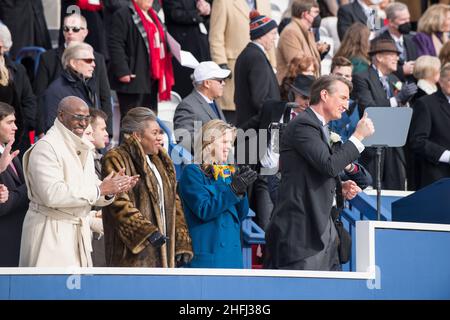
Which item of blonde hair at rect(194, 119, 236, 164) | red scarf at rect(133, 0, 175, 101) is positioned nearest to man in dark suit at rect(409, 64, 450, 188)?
red scarf at rect(133, 0, 175, 101)

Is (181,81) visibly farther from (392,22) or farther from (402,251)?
(402,251)

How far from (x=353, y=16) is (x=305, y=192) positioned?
7.53 metres

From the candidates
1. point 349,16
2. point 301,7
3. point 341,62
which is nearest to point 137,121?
point 341,62

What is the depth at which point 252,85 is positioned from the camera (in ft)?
44.8

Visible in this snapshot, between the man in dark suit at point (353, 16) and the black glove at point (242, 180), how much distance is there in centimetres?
731

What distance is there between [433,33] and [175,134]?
18.3 ft

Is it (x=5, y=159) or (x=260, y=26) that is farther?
(x=260, y=26)

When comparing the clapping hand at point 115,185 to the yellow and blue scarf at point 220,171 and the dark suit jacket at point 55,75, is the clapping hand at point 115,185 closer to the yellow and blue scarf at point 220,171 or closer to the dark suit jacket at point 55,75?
the yellow and blue scarf at point 220,171

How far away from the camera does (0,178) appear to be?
417 inches

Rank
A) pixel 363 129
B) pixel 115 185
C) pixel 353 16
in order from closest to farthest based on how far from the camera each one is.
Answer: pixel 115 185 → pixel 363 129 → pixel 353 16

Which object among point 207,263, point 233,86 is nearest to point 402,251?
point 207,263

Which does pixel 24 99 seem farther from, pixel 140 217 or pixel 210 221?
pixel 140 217

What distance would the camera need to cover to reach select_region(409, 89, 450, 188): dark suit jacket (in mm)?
13898

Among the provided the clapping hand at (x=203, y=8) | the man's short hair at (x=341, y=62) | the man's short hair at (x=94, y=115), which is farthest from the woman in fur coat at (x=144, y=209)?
the clapping hand at (x=203, y=8)
